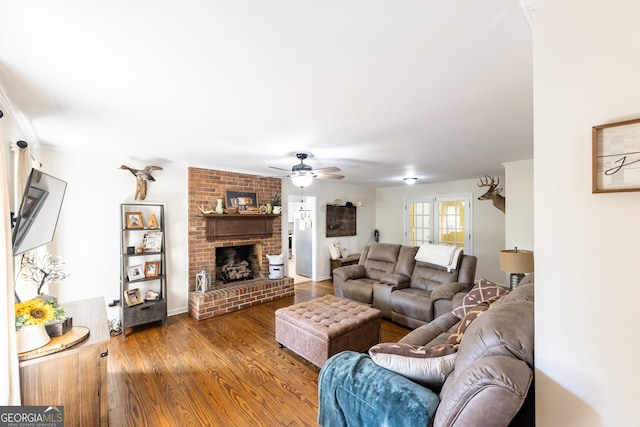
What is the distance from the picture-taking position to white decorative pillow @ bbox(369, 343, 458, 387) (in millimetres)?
1348

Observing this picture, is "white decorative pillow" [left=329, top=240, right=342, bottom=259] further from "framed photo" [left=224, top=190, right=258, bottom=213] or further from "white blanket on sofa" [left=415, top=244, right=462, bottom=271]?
"white blanket on sofa" [left=415, top=244, right=462, bottom=271]

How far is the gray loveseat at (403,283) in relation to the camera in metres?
3.22

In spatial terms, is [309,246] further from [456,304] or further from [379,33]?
[379,33]

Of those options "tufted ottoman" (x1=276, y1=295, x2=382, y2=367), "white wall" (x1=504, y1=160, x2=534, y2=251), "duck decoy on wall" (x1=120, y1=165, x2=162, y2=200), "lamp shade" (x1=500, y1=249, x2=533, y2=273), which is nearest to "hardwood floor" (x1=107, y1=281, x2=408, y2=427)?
"tufted ottoman" (x1=276, y1=295, x2=382, y2=367)

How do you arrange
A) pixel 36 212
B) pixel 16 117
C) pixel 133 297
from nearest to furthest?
1. pixel 36 212
2. pixel 16 117
3. pixel 133 297

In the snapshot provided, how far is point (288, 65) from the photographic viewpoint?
134 cm

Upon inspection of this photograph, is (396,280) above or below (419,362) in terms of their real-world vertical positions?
below

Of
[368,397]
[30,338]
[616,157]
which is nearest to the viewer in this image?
[616,157]

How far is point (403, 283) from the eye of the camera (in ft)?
12.4

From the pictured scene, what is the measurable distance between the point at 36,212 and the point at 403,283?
384 cm

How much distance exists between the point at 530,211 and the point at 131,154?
534cm

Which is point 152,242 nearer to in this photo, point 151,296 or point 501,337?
point 151,296

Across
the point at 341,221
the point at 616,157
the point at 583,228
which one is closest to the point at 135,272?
the point at 341,221

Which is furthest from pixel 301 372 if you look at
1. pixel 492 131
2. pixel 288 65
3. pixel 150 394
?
pixel 492 131
